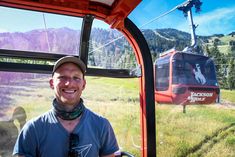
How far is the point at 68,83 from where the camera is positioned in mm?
1487

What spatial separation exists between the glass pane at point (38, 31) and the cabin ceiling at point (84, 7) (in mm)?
92

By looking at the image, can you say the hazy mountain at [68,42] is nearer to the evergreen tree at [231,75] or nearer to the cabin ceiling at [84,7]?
the cabin ceiling at [84,7]

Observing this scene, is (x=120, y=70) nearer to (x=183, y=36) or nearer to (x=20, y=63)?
(x=20, y=63)

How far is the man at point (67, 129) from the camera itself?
1407 millimetres

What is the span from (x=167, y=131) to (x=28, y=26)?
8.11ft

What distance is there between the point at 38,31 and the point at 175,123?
8.21ft

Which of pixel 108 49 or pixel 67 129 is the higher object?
pixel 108 49

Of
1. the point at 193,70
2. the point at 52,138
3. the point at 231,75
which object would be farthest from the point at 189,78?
the point at 52,138

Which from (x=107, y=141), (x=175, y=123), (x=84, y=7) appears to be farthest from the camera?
(x=175, y=123)

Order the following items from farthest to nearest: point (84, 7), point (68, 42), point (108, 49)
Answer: point (108, 49), point (68, 42), point (84, 7)

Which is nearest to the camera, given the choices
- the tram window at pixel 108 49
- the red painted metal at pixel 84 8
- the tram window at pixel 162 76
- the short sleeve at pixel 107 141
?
the short sleeve at pixel 107 141

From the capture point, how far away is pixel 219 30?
4.05 m

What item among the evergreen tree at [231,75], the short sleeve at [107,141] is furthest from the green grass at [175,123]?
the short sleeve at [107,141]

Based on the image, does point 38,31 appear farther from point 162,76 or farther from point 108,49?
point 162,76
